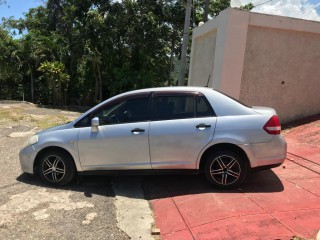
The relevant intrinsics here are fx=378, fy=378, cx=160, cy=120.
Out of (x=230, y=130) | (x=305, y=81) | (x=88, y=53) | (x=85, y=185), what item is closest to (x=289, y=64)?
(x=305, y=81)

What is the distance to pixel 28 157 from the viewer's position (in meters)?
6.44

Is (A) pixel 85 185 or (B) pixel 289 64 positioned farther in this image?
(B) pixel 289 64

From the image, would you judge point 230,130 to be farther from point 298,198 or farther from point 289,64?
point 289,64

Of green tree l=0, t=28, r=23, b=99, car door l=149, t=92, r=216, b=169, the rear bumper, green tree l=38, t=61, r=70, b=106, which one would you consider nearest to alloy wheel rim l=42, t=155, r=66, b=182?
car door l=149, t=92, r=216, b=169

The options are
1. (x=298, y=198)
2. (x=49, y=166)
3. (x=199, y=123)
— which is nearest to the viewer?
(x=298, y=198)

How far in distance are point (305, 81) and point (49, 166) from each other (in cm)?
819

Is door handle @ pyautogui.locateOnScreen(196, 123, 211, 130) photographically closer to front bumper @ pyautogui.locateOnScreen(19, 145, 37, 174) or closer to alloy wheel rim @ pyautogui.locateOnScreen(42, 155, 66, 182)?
alloy wheel rim @ pyautogui.locateOnScreen(42, 155, 66, 182)

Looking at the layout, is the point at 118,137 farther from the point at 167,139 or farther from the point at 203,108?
the point at 203,108

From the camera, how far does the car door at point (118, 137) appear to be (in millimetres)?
5965

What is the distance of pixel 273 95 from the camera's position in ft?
36.6

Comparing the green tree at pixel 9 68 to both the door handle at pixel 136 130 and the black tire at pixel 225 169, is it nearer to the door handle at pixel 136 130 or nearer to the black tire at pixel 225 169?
the door handle at pixel 136 130

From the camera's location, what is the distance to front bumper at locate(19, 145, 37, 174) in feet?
21.0

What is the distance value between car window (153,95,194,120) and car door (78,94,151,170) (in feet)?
0.58

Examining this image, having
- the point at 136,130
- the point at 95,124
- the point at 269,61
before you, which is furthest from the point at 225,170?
the point at 269,61
